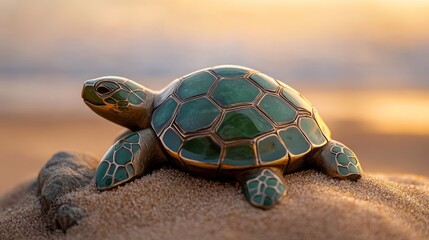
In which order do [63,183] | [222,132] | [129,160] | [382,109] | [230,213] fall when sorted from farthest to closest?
1. [382,109]
2. [63,183]
3. [129,160]
4. [222,132]
5. [230,213]

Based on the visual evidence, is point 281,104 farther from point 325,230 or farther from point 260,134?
point 325,230

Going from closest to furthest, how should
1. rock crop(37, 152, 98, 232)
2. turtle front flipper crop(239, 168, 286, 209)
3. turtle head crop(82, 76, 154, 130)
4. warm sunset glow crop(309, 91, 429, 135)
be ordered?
1. turtle front flipper crop(239, 168, 286, 209)
2. rock crop(37, 152, 98, 232)
3. turtle head crop(82, 76, 154, 130)
4. warm sunset glow crop(309, 91, 429, 135)

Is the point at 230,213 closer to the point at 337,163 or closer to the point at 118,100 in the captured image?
the point at 337,163

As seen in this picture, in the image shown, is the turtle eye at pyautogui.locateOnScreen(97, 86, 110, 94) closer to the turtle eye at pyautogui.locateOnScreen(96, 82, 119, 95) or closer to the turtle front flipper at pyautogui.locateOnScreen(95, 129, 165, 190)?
the turtle eye at pyautogui.locateOnScreen(96, 82, 119, 95)

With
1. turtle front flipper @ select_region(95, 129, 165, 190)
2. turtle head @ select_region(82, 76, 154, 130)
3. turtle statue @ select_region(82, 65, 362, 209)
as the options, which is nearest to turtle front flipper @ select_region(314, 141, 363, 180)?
turtle statue @ select_region(82, 65, 362, 209)

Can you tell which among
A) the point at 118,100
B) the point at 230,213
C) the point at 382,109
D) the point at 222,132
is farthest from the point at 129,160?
the point at 382,109

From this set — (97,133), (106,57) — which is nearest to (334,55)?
(106,57)
